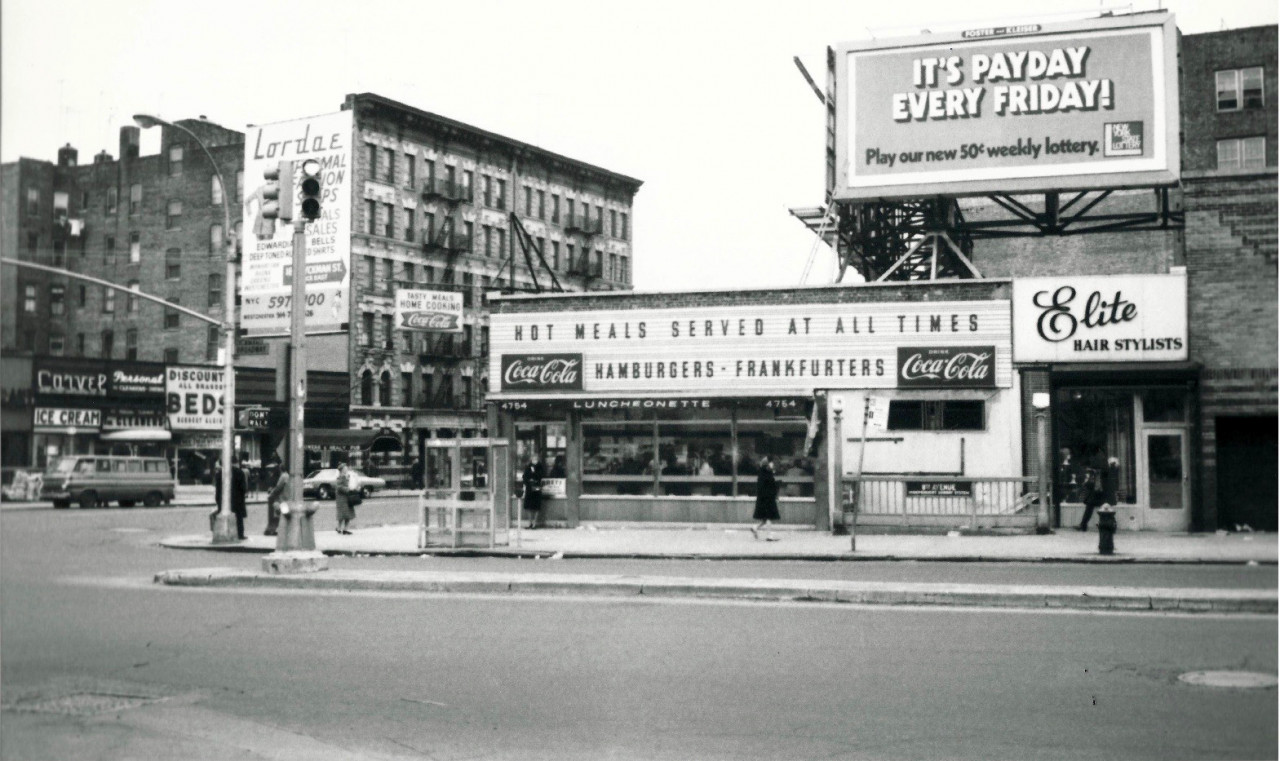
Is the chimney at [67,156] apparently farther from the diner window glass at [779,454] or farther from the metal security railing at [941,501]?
the diner window glass at [779,454]

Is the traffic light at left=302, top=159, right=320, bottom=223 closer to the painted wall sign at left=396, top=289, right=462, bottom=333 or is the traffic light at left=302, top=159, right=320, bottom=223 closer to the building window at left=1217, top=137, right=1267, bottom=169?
the painted wall sign at left=396, top=289, right=462, bottom=333

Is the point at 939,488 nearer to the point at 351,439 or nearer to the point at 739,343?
the point at 739,343

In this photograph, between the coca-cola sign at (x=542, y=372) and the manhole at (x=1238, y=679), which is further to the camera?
the coca-cola sign at (x=542, y=372)

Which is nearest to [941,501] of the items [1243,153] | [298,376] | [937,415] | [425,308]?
[937,415]

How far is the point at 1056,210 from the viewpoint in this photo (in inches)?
215

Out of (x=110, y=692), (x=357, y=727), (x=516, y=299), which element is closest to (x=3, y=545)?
(x=110, y=692)

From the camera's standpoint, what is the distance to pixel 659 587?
488 inches

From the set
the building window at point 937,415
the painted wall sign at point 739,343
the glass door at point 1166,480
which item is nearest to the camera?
the glass door at point 1166,480

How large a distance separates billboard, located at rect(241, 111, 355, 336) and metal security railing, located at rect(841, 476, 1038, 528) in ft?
45.3

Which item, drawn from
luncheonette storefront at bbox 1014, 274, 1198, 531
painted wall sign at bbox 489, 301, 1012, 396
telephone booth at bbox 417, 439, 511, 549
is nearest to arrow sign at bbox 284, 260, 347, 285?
luncheonette storefront at bbox 1014, 274, 1198, 531

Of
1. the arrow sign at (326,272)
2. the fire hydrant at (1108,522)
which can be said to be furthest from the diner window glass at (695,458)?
the fire hydrant at (1108,522)

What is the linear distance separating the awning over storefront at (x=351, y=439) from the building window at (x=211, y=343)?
1.75 m

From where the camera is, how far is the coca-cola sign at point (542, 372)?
958 inches

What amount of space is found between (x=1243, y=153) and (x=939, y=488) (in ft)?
63.2
